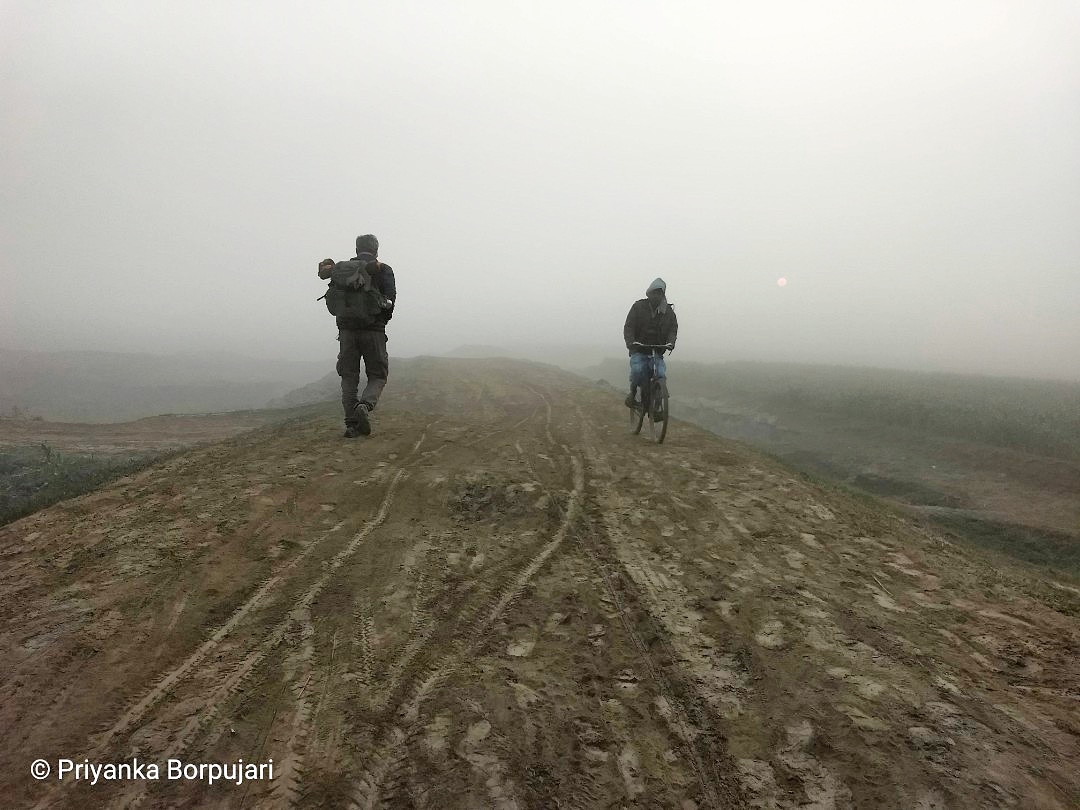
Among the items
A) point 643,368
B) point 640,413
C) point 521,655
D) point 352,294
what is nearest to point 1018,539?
point 640,413

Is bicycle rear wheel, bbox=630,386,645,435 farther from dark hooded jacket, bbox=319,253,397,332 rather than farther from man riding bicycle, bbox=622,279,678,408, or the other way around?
dark hooded jacket, bbox=319,253,397,332

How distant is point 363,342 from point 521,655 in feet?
19.1

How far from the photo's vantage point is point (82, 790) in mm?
1888

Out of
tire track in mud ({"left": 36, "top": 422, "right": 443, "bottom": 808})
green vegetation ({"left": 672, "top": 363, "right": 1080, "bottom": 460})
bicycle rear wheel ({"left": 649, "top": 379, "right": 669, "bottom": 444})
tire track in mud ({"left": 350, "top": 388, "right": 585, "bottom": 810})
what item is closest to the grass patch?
bicycle rear wheel ({"left": 649, "top": 379, "right": 669, "bottom": 444})

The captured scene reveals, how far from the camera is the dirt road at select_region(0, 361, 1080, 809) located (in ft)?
6.59

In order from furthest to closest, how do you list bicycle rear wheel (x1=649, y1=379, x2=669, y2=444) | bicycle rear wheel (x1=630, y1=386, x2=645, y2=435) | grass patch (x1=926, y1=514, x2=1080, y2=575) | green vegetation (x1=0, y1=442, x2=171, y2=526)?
1. bicycle rear wheel (x1=630, y1=386, x2=645, y2=435)
2. bicycle rear wheel (x1=649, y1=379, x2=669, y2=444)
3. grass patch (x1=926, y1=514, x2=1080, y2=575)
4. green vegetation (x1=0, y1=442, x2=171, y2=526)

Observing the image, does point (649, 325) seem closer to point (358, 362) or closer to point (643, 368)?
point (643, 368)

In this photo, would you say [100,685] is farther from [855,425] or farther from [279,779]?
[855,425]

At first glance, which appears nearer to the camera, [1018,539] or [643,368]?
[1018,539]

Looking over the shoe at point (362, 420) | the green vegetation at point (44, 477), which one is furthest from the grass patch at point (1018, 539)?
the green vegetation at point (44, 477)

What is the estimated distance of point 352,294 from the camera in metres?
7.02

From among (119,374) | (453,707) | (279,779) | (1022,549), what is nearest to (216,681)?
(279,779)

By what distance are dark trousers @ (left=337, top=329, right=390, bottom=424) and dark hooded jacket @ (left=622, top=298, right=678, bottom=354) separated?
13.5 feet

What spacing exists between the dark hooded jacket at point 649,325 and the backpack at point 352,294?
417 centimetres
